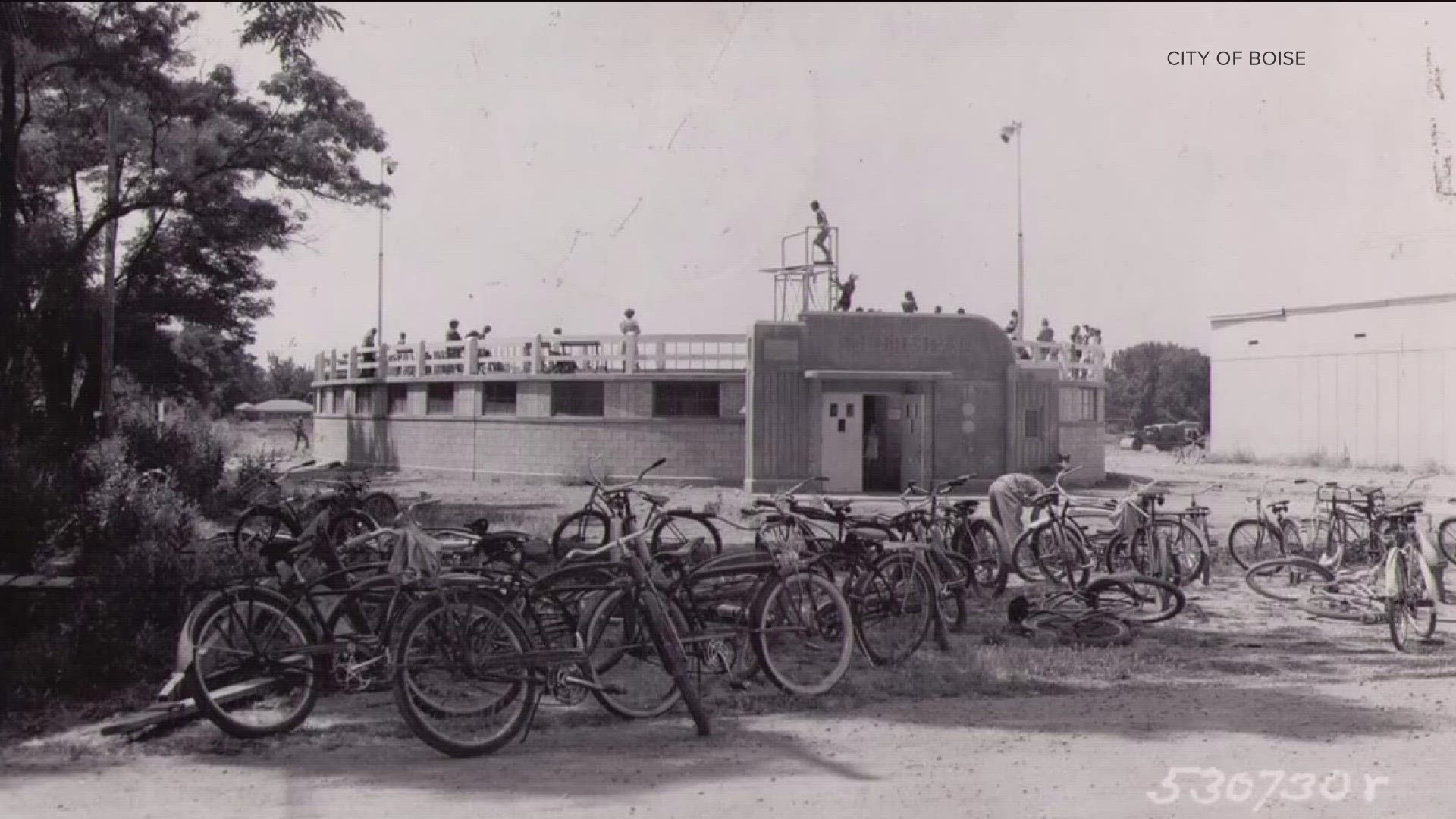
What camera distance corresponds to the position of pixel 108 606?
6789 mm

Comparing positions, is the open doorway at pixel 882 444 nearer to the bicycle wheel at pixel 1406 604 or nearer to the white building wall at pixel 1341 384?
the white building wall at pixel 1341 384

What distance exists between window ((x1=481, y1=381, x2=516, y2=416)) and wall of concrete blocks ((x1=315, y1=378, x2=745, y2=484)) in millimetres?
140

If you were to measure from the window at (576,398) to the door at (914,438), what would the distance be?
603cm

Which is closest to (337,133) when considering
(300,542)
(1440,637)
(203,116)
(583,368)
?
(203,116)

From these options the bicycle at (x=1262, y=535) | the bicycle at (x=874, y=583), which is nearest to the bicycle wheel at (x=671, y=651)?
the bicycle at (x=874, y=583)

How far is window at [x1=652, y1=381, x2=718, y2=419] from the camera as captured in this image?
22641 mm

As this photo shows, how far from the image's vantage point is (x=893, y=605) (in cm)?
719

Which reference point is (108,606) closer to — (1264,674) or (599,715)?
(599,715)

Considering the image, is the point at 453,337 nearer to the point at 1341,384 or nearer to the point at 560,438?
the point at 560,438

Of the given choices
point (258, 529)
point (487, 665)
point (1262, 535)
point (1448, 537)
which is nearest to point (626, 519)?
point (487, 665)

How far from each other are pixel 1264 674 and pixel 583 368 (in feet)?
58.1

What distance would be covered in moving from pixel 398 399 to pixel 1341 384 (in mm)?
24641

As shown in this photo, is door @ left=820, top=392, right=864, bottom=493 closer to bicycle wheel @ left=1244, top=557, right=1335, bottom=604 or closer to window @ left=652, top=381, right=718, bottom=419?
window @ left=652, top=381, right=718, bottom=419

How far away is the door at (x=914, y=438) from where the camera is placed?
2172 cm
